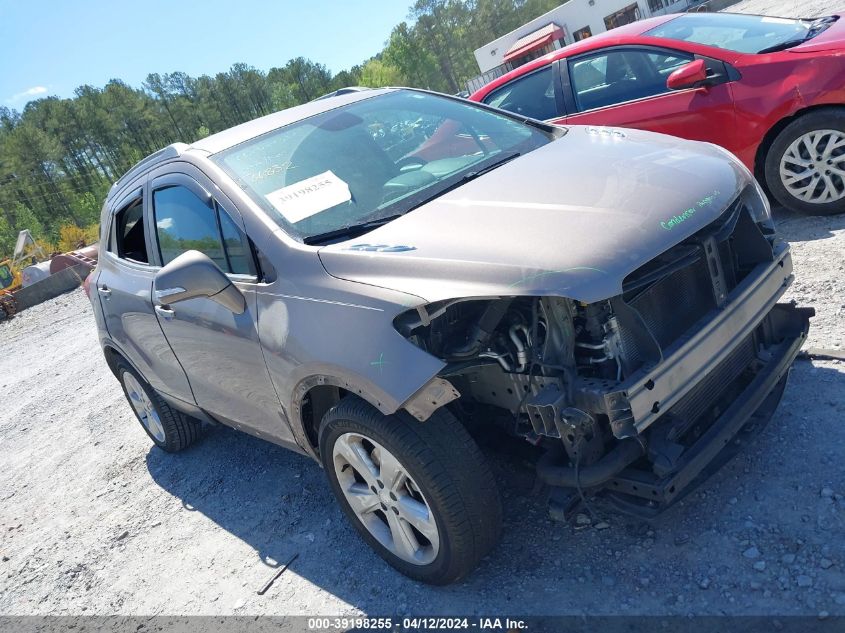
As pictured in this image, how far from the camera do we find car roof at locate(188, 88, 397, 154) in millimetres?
3455

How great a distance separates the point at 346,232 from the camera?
9.25ft

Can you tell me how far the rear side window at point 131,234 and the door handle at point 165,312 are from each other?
1.30ft

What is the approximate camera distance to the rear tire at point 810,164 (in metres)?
4.67

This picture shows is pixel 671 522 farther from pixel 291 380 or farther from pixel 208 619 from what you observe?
pixel 208 619

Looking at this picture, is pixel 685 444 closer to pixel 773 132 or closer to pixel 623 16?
pixel 773 132

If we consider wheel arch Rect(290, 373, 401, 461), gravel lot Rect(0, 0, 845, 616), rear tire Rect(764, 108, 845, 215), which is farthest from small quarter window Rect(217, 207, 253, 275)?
rear tire Rect(764, 108, 845, 215)

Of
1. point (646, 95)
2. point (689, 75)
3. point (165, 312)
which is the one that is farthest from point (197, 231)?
point (646, 95)

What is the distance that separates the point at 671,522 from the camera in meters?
2.76

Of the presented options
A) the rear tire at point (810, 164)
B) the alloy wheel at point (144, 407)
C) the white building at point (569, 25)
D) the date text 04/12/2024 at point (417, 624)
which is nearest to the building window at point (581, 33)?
the white building at point (569, 25)

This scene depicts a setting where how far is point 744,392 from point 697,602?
86 cm

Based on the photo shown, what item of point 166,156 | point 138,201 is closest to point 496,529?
point 166,156

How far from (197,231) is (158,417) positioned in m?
2.03

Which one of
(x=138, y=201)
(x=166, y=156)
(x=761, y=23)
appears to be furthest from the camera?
(x=761, y=23)

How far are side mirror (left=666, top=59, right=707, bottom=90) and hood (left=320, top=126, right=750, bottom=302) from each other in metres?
2.32
